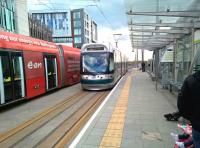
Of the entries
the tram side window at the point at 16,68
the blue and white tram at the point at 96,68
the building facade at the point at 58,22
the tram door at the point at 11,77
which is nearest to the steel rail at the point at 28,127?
the tram door at the point at 11,77

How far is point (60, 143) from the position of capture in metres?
5.77

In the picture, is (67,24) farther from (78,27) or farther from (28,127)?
(28,127)

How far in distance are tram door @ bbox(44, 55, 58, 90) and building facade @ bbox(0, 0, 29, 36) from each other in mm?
17696

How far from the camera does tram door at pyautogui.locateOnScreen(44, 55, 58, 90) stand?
14031 millimetres

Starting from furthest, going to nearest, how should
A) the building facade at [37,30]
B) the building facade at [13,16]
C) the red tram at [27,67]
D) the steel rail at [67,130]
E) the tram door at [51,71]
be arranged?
1. the building facade at [37,30]
2. the building facade at [13,16]
3. the tram door at [51,71]
4. the red tram at [27,67]
5. the steel rail at [67,130]

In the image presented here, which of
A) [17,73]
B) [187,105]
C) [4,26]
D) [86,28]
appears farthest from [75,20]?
[187,105]

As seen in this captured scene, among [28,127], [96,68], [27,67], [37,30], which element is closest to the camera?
[28,127]

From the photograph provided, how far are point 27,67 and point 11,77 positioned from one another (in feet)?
5.59

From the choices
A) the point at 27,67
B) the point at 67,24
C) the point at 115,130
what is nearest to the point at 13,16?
the point at 27,67

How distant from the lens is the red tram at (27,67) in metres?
9.67

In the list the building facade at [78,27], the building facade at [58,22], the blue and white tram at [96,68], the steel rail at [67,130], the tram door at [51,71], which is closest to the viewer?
the steel rail at [67,130]

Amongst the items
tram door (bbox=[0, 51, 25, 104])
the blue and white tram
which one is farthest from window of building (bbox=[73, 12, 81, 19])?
tram door (bbox=[0, 51, 25, 104])

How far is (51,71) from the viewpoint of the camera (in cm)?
1472

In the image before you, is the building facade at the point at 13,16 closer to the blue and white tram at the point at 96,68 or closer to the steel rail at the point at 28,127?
the blue and white tram at the point at 96,68
